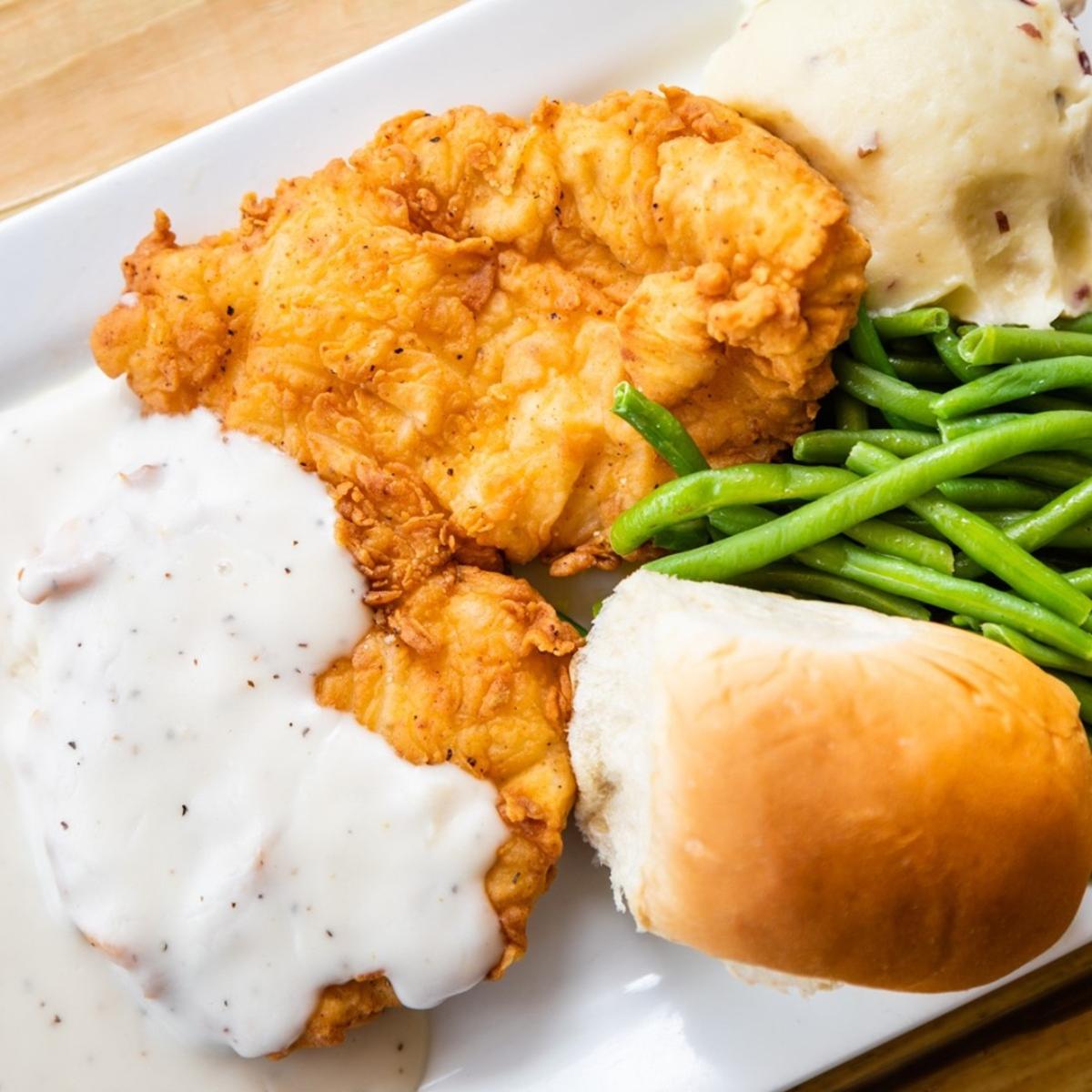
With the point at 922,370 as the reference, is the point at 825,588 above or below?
below

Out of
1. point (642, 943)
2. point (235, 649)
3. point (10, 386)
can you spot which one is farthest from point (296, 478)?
point (642, 943)

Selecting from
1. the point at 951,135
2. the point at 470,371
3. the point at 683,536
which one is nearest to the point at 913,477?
the point at 683,536

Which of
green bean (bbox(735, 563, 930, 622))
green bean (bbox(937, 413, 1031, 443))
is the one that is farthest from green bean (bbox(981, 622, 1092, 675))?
green bean (bbox(937, 413, 1031, 443))

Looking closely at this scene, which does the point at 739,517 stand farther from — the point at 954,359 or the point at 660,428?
the point at 954,359

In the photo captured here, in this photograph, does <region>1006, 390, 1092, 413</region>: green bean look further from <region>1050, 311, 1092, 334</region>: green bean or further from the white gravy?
the white gravy

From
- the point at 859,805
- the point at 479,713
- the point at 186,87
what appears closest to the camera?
the point at 859,805

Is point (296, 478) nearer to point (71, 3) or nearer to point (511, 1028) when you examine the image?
point (511, 1028)
